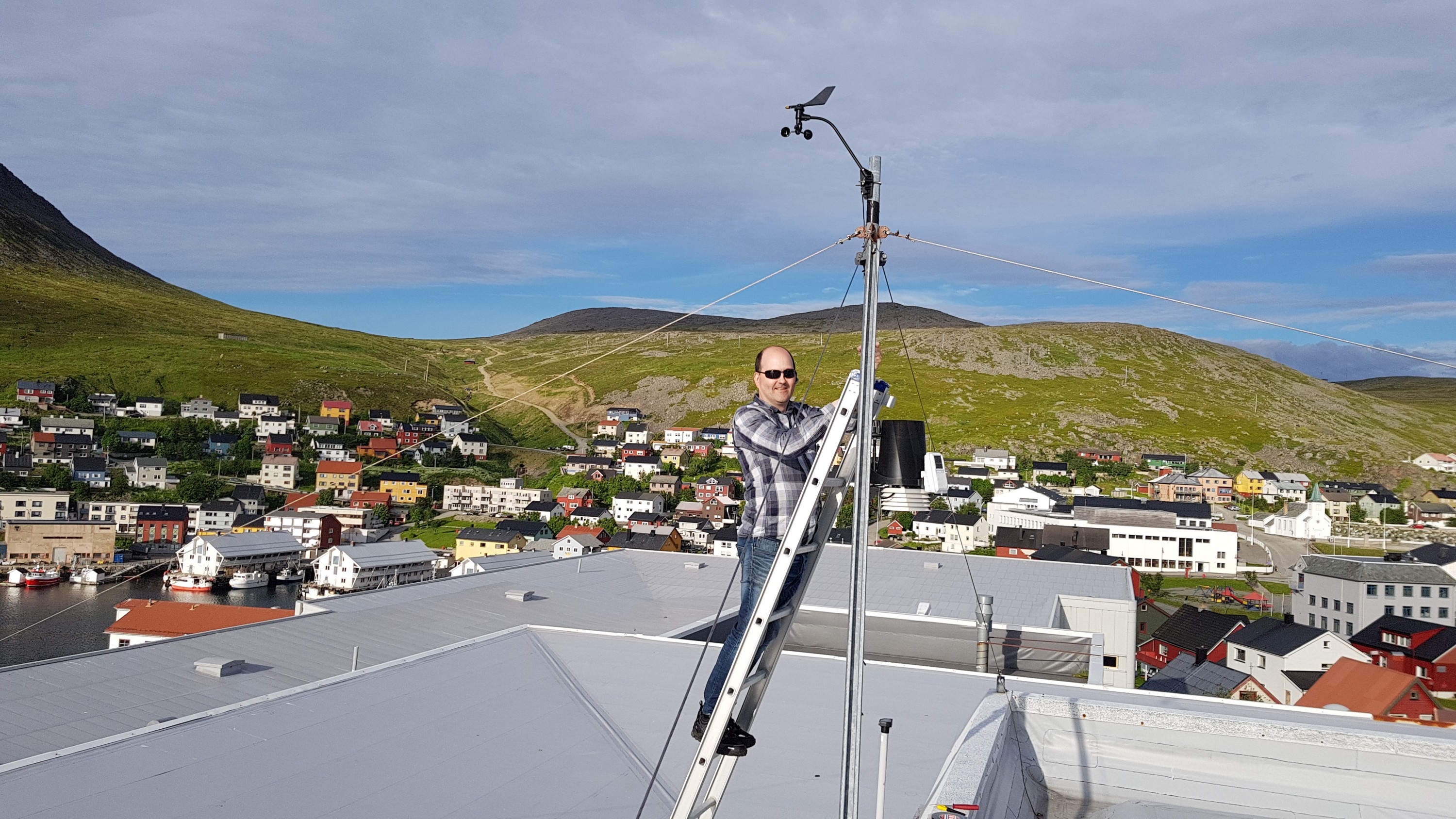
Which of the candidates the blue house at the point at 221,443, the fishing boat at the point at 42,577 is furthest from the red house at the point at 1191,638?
the blue house at the point at 221,443

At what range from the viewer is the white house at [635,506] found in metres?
80.9

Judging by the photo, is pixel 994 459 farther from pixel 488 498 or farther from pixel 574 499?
pixel 488 498

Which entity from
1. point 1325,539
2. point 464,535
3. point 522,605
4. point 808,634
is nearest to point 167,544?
point 464,535

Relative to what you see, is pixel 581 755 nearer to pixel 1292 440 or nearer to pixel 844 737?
pixel 844 737

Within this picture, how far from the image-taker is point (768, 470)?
3.72m

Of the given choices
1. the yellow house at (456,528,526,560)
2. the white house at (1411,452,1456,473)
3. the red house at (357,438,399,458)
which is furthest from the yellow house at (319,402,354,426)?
the white house at (1411,452,1456,473)

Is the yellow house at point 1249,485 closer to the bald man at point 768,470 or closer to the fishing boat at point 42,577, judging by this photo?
the bald man at point 768,470

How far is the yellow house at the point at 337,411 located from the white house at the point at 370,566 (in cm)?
6348

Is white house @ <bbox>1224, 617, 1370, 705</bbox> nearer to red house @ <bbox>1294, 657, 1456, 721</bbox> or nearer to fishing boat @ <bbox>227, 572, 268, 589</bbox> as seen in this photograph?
red house @ <bbox>1294, 657, 1456, 721</bbox>

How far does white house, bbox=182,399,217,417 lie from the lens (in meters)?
108

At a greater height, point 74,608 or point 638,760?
point 638,760

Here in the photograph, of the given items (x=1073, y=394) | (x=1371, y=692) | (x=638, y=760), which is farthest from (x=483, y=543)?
(x=1073, y=394)

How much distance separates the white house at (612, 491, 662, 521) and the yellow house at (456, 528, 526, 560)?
53.7ft

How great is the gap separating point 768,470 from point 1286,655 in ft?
112
